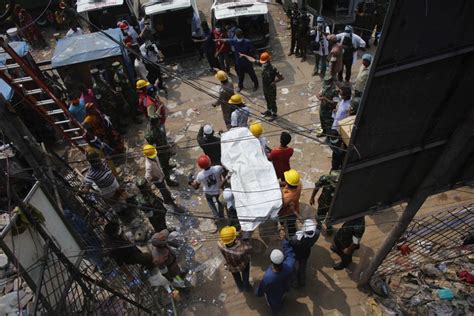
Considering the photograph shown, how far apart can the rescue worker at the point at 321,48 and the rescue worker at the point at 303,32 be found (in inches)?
13.1

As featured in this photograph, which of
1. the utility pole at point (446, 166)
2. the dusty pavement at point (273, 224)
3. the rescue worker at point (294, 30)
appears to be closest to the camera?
the utility pole at point (446, 166)

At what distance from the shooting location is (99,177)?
19.4 feet

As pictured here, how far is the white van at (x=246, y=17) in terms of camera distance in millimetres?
10419

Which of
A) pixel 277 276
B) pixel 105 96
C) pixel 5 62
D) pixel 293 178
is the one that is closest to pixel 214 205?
pixel 293 178

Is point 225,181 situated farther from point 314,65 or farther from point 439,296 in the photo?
point 314,65

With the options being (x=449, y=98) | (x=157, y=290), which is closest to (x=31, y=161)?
(x=157, y=290)

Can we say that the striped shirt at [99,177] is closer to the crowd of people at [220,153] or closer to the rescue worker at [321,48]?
the crowd of people at [220,153]

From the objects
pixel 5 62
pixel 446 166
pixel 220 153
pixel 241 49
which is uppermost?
pixel 446 166

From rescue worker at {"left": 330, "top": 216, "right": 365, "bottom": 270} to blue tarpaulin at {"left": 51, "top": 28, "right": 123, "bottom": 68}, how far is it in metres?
6.82

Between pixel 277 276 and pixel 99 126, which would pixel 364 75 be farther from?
pixel 99 126

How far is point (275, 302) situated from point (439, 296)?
2.38 meters

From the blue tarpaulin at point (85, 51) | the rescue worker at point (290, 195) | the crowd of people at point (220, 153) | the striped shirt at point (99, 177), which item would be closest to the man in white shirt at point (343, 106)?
the crowd of people at point (220, 153)

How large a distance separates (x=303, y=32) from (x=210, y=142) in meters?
5.32

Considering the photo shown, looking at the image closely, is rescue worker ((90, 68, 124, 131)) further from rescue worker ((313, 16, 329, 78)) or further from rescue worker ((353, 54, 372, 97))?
rescue worker ((353, 54, 372, 97))
